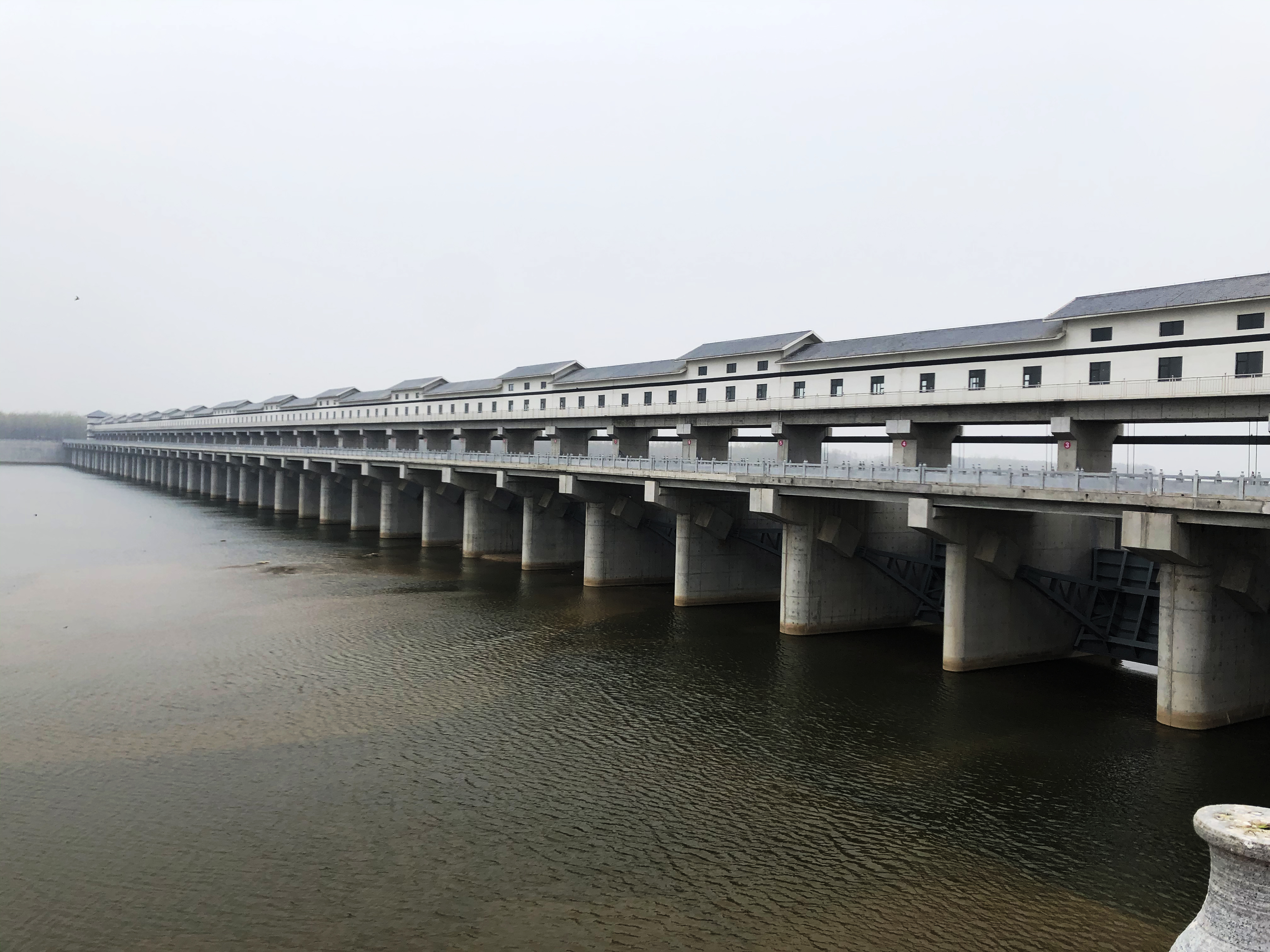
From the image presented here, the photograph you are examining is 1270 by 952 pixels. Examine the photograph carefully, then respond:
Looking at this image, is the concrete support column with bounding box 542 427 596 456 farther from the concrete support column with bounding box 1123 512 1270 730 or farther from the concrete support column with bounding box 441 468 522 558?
the concrete support column with bounding box 1123 512 1270 730

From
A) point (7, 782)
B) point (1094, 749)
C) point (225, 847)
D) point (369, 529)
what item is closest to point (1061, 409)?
point (1094, 749)

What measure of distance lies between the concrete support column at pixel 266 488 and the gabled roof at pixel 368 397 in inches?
634

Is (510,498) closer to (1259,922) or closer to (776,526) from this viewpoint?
(776,526)

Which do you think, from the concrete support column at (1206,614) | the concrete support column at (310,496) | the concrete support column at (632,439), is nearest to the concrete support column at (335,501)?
the concrete support column at (310,496)

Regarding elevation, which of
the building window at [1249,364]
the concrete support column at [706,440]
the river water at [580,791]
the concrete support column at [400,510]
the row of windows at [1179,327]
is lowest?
the river water at [580,791]

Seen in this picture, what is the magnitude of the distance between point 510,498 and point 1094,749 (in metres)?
49.7

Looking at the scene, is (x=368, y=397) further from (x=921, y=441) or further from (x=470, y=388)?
(x=921, y=441)

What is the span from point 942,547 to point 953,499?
1025 cm

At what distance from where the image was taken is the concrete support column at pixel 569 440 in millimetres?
72562

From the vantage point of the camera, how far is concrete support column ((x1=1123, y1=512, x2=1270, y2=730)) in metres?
24.1

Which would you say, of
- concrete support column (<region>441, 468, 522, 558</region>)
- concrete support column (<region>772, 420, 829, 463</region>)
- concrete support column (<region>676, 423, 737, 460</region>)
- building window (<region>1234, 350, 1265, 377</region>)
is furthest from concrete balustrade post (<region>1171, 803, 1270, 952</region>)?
concrete support column (<region>441, 468, 522, 558</region>)

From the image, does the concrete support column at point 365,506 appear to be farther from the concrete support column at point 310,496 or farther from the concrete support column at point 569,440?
the concrete support column at point 569,440

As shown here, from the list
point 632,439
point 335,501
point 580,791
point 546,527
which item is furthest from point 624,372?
point 580,791

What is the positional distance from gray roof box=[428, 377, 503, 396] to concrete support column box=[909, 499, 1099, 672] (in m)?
63.8
